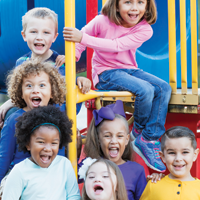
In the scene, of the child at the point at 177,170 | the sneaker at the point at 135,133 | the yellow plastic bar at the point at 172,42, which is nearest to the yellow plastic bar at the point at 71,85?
the child at the point at 177,170

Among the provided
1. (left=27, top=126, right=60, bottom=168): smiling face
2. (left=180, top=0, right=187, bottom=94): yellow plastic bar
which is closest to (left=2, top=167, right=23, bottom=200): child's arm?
(left=27, top=126, right=60, bottom=168): smiling face

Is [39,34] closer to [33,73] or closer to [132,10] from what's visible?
[33,73]

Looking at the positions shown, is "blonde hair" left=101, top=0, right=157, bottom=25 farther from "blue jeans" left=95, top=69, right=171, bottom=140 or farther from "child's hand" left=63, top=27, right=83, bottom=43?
"child's hand" left=63, top=27, right=83, bottom=43

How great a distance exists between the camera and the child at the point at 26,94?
1.51 m

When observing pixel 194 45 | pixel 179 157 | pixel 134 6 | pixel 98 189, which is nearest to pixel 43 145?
pixel 98 189

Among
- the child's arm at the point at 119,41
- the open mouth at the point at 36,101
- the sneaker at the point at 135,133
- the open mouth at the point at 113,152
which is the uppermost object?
the child's arm at the point at 119,41

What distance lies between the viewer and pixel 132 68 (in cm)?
227

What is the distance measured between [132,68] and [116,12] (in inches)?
17.3

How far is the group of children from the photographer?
1330 millimetres

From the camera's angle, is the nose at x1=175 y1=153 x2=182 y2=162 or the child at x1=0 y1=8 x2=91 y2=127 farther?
the child at x1=0 y1=8 x2=91 y2=127

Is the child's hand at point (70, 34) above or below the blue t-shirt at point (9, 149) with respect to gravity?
above

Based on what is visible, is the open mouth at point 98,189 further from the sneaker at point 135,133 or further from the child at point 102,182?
the sneaker at point 135,133

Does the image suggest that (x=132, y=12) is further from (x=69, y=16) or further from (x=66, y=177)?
(x=66, y=177)

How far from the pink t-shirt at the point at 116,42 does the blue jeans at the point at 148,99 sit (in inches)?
5.7
